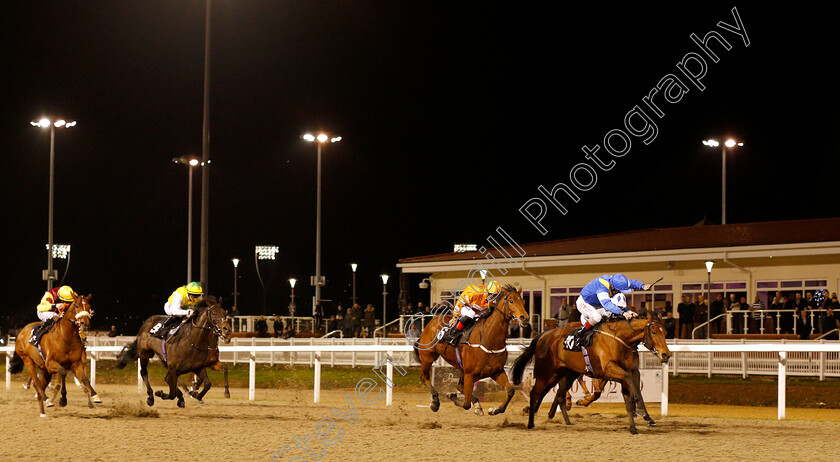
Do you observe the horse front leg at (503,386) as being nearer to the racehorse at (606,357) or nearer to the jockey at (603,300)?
the racehorse at (606,357)

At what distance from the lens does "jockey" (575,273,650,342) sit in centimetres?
970

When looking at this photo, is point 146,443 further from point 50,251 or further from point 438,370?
point 50,251

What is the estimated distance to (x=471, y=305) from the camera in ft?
37.5

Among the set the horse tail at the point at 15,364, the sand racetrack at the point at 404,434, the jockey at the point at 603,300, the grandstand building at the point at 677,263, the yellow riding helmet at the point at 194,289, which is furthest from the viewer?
the grandstand building at the point at 677,263

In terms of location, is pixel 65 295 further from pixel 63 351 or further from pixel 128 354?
pixel 128 354

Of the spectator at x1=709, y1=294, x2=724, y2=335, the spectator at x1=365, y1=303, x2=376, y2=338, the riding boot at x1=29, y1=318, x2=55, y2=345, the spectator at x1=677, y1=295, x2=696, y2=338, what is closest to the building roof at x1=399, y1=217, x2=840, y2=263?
the spectator at x1=709, y1=294, x2=724, y2=335

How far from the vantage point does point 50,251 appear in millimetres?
30672

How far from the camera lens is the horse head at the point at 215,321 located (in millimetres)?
12521

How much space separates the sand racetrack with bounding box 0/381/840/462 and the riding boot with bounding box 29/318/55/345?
0.92 metres

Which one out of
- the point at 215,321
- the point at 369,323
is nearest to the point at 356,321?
the point at 369,323

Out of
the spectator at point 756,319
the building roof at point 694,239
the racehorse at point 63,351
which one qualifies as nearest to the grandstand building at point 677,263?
the building roof at point 694,239

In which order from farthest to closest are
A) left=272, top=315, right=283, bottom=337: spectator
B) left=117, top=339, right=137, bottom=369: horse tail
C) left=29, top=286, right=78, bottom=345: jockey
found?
1. left=272, top=315, right=283, bottom=337: spectator
2. left=117, top=339, right=137, bottom=369: horse tail
3. left=29, top=286, right=78, bottom=345: jockey

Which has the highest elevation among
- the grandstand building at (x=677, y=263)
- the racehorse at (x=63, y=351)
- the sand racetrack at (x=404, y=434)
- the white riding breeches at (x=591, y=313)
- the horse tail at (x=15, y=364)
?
the grandstand building at (x=677, y=263)

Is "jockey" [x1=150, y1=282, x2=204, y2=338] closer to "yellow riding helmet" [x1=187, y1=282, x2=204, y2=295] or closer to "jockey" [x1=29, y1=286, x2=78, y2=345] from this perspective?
"yellow riding helmet" [x1=187, y1=282, x2=204, y2=295]
